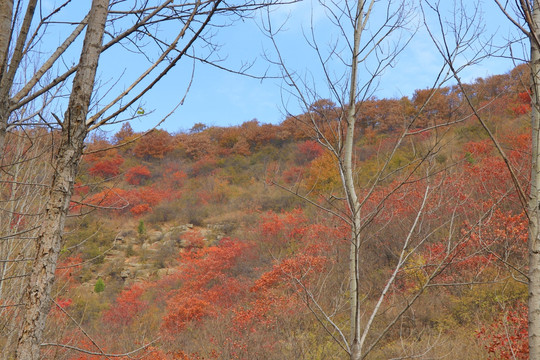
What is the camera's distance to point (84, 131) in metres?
1.55

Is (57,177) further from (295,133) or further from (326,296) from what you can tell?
(295,133)

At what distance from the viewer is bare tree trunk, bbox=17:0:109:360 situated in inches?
54.2

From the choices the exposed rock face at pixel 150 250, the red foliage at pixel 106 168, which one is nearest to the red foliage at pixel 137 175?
the red foliage at pixel 106 168

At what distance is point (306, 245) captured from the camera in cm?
877

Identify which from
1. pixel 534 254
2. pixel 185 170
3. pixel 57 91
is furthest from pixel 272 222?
pixel 185 170

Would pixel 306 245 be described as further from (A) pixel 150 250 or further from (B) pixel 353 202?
(A) pixel 150 250

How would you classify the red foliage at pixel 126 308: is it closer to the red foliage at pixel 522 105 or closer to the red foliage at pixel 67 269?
the red foliage at pixel 67 269

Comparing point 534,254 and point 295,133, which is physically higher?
point 295,133

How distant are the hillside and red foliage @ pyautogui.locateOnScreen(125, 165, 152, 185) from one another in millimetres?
85

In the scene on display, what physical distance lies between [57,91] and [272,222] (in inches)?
436

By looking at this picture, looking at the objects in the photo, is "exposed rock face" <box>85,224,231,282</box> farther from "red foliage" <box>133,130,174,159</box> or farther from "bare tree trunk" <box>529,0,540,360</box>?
"bare tree trunk" <box>529,0,540,360</box>

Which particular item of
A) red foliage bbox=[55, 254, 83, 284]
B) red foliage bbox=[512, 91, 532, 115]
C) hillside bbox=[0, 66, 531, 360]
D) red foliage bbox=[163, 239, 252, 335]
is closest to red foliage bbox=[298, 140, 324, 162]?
hillside bbox=[0, 66, 531, 360]

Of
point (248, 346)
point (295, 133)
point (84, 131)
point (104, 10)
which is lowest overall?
point (248, 346)

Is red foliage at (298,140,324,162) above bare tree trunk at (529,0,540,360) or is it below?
above
